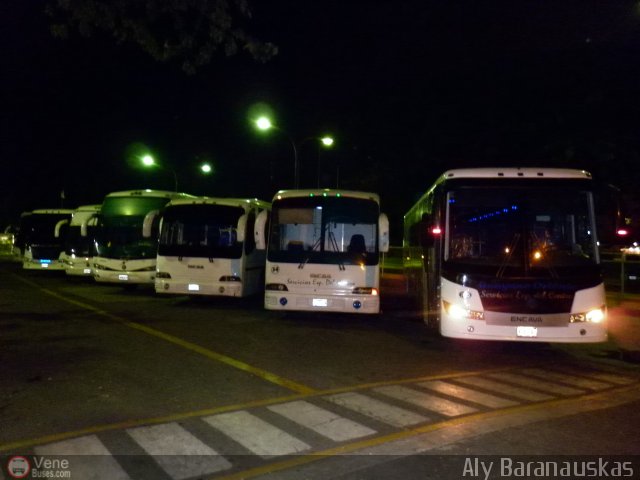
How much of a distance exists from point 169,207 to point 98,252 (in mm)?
4785

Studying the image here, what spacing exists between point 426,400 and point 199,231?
10916 mm

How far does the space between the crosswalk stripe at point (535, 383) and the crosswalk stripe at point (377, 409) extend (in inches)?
98.0

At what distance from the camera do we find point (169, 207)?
18.1 meters

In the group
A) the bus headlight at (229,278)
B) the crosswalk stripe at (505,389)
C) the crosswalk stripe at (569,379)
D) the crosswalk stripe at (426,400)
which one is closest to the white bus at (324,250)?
the bus headlight at (229,278)

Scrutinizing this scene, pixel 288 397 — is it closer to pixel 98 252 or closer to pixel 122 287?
pixel 98 252

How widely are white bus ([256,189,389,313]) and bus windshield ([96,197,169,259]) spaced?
7.67 metres

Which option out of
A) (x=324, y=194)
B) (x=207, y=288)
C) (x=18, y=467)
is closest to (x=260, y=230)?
(x=324, y=194)

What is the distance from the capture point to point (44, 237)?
28.4 meters

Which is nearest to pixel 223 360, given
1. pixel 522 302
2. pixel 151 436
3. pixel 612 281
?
pixel 151 436

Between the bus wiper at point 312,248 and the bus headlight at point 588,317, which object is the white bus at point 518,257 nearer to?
the bus headlight at point 588,317

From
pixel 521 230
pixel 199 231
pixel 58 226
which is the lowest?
pixel 521 230

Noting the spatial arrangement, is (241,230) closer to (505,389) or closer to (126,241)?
(126,241)

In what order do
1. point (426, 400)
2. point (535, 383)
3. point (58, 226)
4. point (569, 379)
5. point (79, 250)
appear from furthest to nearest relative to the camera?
point (58, 226) < point (79, 250) < point (569, 379) < point (535, 383) < point (426, 400)

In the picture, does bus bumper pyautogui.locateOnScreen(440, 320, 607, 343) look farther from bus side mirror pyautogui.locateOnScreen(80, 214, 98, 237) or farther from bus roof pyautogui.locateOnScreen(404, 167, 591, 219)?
bus side mirror pyautogui.locateOnScreen(80, 214, 98, 237)
